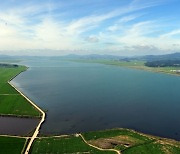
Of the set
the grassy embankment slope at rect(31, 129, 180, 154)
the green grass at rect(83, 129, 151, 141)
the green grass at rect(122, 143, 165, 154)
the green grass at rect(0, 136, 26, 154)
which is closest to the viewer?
the green grass at rect(122, 143, 165, 154)


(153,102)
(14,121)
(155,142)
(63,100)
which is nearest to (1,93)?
(63,100)

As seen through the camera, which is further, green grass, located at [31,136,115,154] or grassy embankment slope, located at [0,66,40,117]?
grassy embankment slope, located at [0,66,40,117]

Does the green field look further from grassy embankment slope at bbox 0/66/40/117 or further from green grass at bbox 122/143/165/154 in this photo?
grassy embankment slope at bbox 0/66/40/117

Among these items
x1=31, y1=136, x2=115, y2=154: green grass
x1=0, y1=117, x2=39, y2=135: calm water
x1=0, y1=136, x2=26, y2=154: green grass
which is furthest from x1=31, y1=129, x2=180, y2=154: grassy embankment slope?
x1=0, y1=117, x2=39, y2=135: calm water

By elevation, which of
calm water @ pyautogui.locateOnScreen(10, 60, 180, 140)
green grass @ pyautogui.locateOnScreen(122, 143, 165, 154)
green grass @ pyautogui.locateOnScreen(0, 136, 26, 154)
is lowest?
green grass @ pyautogui.locateOnScreen(0, 136, 26, 154)

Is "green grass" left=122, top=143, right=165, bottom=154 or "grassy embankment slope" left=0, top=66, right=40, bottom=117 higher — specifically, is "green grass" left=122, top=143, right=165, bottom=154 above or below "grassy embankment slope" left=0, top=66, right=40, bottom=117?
below

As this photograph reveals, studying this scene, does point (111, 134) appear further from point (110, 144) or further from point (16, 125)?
point (16, 125)

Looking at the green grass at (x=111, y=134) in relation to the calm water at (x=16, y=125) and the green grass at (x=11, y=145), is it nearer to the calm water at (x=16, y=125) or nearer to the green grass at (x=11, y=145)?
the green grass at (x=11, y=145)

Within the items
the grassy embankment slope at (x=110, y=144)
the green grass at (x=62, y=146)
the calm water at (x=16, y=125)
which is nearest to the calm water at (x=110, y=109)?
the calm water at (x=16, y=125)

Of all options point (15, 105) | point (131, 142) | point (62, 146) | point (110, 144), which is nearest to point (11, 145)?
point (62, 146)
